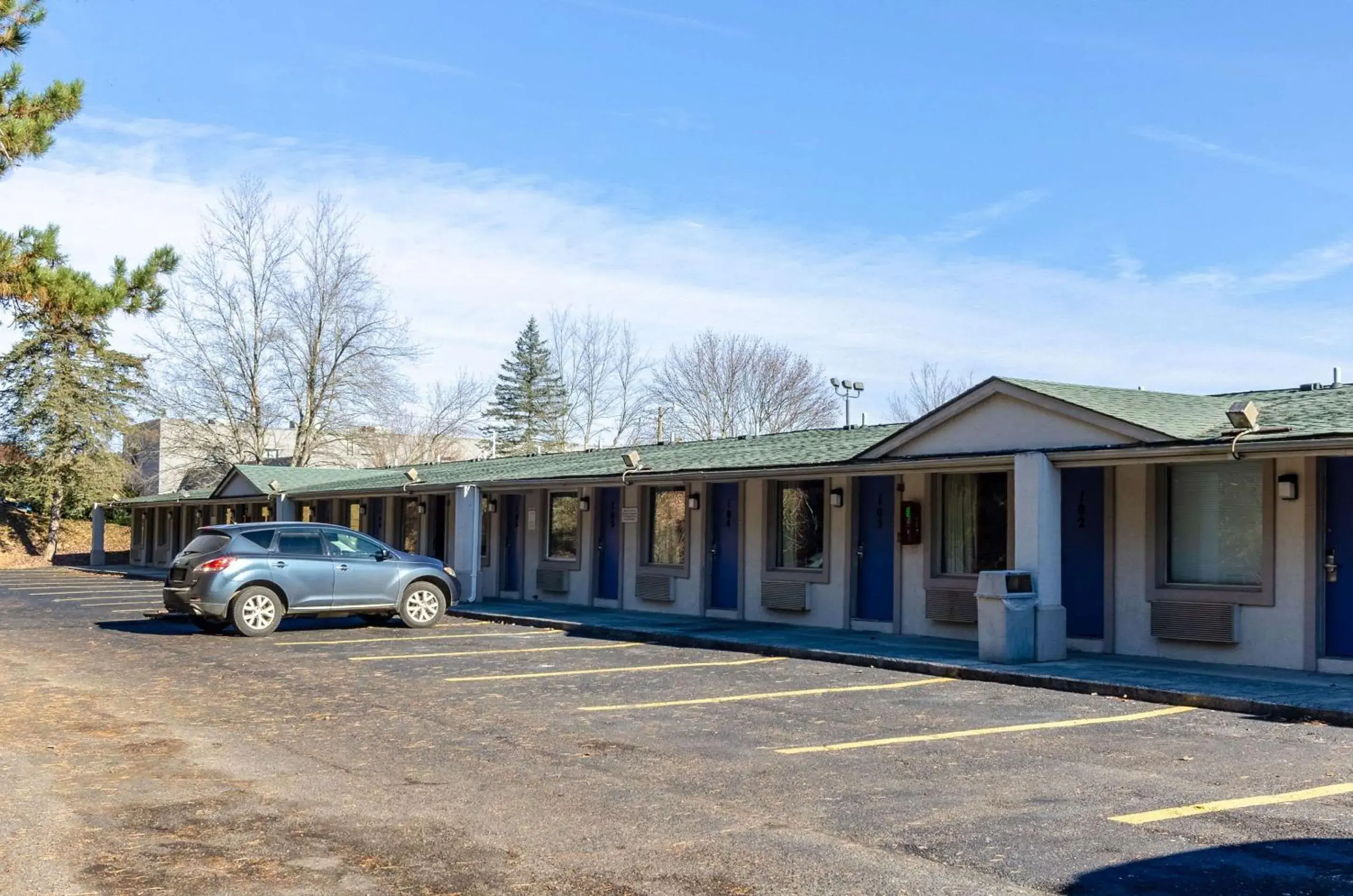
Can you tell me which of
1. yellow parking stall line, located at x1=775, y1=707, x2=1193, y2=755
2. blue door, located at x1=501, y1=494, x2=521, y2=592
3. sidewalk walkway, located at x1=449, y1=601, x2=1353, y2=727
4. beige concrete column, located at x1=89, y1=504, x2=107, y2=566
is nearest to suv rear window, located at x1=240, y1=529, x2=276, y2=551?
sidewalk walkway, located at x1=449, y1=601, x2=1353, y2=727

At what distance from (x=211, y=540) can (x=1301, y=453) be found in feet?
45.0

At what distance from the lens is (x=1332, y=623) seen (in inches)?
494

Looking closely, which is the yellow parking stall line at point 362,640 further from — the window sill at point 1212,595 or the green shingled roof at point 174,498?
the green shingled roof at point 174,498

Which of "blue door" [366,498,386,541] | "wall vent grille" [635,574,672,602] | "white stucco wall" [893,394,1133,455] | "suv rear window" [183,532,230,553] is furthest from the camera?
"blue door" [366,498,386,541]

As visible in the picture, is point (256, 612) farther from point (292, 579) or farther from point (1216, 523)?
point (1216, 523)

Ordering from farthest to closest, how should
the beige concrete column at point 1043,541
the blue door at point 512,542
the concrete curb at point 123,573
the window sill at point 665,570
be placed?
1. the concrete curb at point 123,573
2. the blue door at point 512,542
3. the window sill at point 665,570
4. the beige concrete column at point 1043,541

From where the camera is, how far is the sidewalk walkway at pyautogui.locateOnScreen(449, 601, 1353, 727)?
34.9 ft

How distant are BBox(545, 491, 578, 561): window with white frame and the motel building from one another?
1.6 inches

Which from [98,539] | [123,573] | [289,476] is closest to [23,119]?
[289,476]

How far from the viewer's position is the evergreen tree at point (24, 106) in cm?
1170

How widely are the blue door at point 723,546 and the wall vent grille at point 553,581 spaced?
4.01m

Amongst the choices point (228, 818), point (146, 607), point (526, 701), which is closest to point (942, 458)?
point (526, 701)

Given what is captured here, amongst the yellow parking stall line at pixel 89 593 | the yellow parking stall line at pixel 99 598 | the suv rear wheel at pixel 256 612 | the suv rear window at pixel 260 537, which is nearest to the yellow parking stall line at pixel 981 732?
the suv rear wheel at pixel 256 612

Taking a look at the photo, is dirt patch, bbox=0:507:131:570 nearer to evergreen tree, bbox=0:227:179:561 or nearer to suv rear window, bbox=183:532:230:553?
evergreen tree, bbox=0:227:179:561
